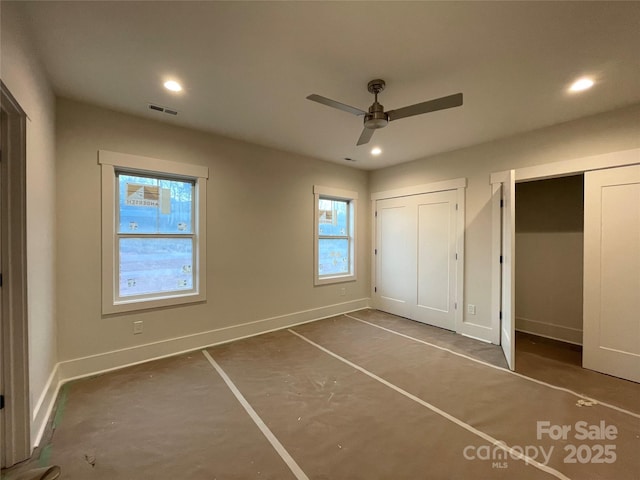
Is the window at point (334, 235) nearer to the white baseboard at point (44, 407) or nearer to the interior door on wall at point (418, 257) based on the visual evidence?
the interior door on wall at point (418, 257)

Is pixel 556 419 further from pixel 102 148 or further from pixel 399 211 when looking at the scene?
pixel 102 148

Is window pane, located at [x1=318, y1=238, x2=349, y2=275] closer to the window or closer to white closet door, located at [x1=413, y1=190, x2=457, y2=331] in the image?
the window

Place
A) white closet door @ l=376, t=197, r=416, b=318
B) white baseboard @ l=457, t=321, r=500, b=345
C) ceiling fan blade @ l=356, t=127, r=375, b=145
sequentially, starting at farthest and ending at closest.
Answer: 1. white closet door @ l=376, t=197, r=416, b=318
2. white baseboard @ l=457, t=321, r=500, b=345
3. ceiling fan blade @ l=356, t=127, r=375, b=145

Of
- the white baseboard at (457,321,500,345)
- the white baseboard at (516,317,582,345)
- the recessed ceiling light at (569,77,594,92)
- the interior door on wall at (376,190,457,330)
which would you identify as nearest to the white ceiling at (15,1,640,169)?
the recessed ceiling light at (569,77,594,92)

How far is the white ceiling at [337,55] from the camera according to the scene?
1.53 meters

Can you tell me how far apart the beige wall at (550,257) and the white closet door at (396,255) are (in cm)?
152

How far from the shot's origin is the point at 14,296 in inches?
61.8

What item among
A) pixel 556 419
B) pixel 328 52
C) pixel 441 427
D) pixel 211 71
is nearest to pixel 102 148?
pixel 211 71

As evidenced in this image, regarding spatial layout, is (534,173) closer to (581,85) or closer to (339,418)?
(581,85)

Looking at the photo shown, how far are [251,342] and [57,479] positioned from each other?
80.6 inches

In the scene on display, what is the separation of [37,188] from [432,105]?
9.13 ft

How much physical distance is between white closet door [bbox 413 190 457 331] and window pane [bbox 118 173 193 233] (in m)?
3.33

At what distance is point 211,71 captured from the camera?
2.08 metres

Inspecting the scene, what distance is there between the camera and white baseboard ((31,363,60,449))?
173 centimetres
